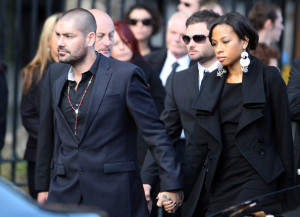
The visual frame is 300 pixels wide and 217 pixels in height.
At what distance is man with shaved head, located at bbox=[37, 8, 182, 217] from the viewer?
471 centimetres

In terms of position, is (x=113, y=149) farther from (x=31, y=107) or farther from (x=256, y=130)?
(x=31, y=107)

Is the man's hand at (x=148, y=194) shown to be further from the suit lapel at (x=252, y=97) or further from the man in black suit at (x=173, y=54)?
the man in black suit at (x=173, y=54)

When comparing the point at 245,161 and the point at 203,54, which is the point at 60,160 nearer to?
the point at 245,161

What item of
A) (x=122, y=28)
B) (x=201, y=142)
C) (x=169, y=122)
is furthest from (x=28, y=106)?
(x=201, y=142)

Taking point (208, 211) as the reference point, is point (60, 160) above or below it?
above

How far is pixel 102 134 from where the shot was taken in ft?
15.4

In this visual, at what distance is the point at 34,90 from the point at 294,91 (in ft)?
7.36

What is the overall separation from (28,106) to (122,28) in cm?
108

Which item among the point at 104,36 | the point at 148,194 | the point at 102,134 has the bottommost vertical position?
the point at 148,194

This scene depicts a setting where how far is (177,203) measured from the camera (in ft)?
16.1

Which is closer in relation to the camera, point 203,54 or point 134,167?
point 134,167

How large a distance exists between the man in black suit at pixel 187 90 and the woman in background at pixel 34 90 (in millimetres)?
1324

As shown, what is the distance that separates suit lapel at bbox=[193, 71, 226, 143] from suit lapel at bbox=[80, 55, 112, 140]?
714 millimetres

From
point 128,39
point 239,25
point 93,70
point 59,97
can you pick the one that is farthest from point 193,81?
point 128,39
